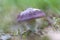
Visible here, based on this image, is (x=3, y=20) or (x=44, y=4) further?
(x=44, y=4)

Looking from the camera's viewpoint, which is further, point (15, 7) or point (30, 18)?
point (15, 7)

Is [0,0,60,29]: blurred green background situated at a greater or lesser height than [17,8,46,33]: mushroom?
greater

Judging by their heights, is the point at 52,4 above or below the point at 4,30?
above

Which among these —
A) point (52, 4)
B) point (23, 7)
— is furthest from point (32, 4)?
point (52, 4)

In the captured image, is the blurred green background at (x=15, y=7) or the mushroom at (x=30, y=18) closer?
the mushroom at (x=30, y=18)

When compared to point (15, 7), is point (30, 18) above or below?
below

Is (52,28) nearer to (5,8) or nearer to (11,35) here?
(11,35)

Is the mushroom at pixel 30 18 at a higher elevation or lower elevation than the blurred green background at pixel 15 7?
lower

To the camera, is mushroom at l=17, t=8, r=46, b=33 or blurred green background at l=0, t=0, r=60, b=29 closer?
mushroom at l=17, t=8, r=46, b=33
